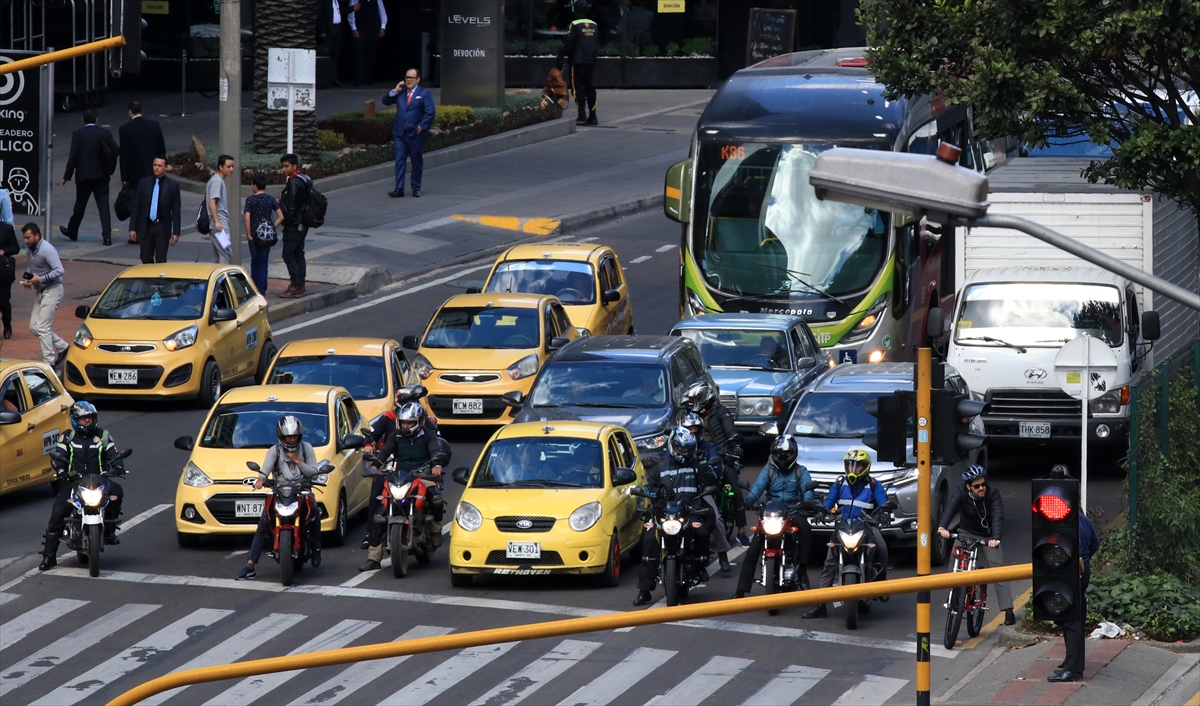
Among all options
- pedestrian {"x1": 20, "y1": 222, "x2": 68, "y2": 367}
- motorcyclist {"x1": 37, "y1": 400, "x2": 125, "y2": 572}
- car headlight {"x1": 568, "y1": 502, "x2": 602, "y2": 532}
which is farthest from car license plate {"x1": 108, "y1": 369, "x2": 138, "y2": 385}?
car headlight {"x1": 568, "y1": 502, "x2": 602, "y2": 532}

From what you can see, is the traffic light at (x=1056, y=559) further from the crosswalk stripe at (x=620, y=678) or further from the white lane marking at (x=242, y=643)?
the white lane marking at (x=242, y=643)

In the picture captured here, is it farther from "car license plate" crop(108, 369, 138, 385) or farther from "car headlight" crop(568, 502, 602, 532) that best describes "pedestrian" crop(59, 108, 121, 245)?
"car headlight" crop(568, 502, 602, 532)

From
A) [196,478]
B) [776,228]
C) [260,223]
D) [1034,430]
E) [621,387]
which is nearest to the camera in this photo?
[196,478]

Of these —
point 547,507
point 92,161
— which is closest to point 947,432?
point 547,507

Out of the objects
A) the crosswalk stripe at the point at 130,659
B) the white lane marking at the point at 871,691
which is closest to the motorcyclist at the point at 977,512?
the white lane marking at the point at 871,691

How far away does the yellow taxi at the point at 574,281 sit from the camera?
2628 cm

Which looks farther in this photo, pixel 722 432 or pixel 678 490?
pixel 722 432

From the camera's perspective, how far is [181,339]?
2345 cm

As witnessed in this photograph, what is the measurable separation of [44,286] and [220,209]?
4.23 m

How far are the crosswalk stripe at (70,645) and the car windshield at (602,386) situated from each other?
5669 millimetres

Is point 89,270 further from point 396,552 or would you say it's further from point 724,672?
point 724,672

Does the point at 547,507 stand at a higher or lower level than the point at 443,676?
higher

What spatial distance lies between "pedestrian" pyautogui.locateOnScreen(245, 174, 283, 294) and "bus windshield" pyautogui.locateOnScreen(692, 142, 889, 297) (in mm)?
6982

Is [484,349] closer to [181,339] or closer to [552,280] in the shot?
[552,280]
